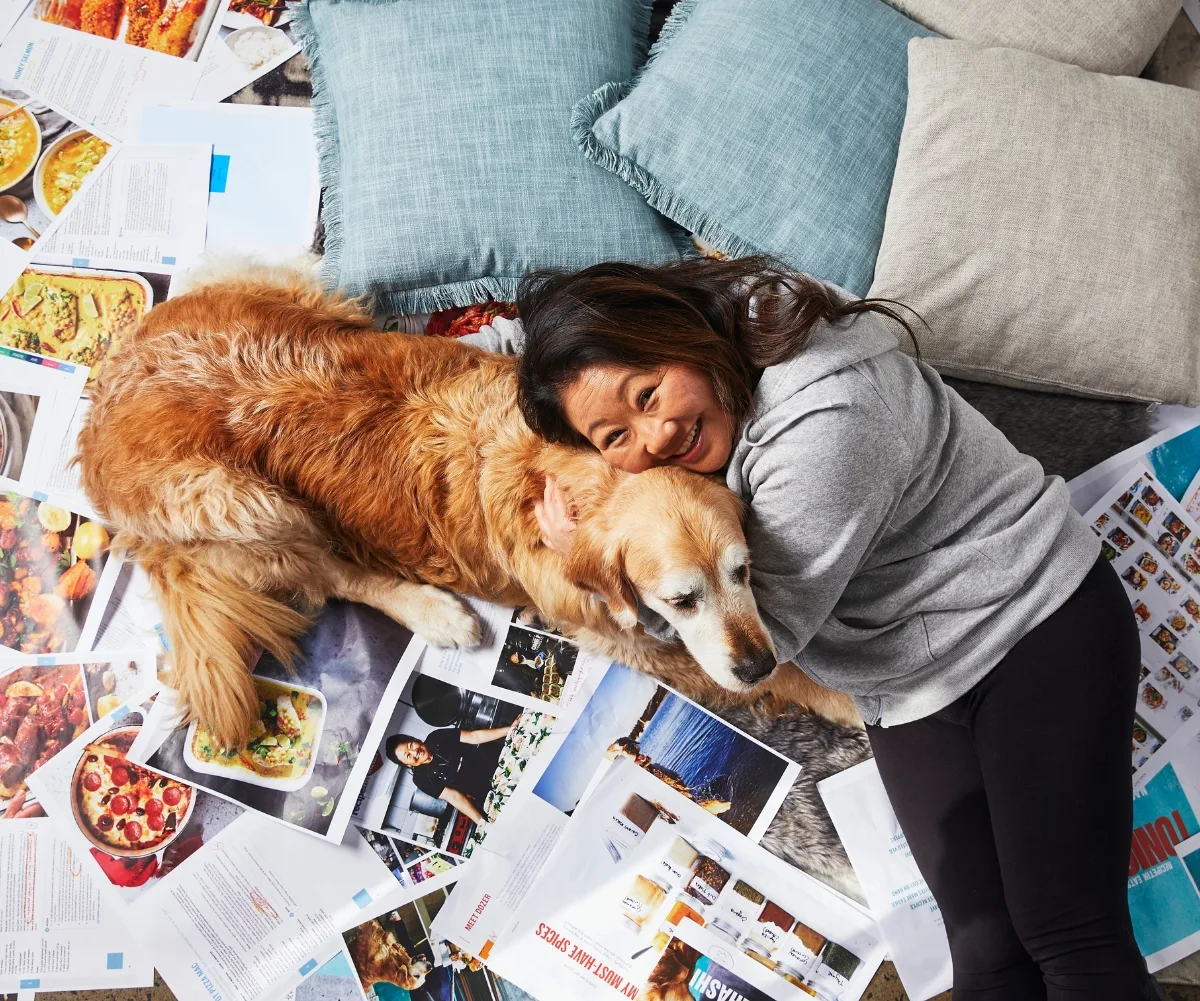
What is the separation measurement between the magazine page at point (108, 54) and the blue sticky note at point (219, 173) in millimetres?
212

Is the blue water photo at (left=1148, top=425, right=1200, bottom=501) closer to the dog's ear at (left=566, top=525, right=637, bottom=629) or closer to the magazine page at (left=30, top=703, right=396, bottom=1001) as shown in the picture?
the dog's ear at (left=566, top=525, right=637, bottom=629)

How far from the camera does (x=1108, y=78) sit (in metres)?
1.83

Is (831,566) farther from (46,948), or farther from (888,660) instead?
(46,948)

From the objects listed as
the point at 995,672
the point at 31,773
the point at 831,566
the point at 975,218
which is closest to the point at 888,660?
the point at 995,672

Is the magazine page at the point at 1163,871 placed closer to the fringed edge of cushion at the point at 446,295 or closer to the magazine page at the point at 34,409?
the fringed edge of cushion at the point at 446,295

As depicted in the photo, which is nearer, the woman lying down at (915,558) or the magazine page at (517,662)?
the woman lying down at (915,558)

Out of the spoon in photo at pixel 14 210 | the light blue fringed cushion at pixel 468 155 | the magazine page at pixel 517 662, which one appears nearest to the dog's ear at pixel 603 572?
the magazine page at pixel 517 662

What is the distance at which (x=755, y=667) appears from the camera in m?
1.37

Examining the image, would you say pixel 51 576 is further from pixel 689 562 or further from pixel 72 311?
pixel 689 562

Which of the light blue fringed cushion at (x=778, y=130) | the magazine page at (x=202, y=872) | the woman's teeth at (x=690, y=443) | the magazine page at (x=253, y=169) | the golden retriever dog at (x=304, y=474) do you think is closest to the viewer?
the woman's teeth at (x=690, y=443)

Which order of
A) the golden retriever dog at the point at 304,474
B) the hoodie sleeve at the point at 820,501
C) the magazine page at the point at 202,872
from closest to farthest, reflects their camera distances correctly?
the hoodie sleeve at the point at 820,501 → the golden retriever dog at the point at 304,474 → the magazine page at the point at 202,872

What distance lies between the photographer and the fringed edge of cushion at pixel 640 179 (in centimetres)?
191

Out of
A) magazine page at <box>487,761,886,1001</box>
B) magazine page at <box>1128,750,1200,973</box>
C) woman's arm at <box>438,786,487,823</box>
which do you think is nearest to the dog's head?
magazine page at <box>487,761,886,1001</box>

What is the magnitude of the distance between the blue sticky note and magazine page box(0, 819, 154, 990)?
1610mm
